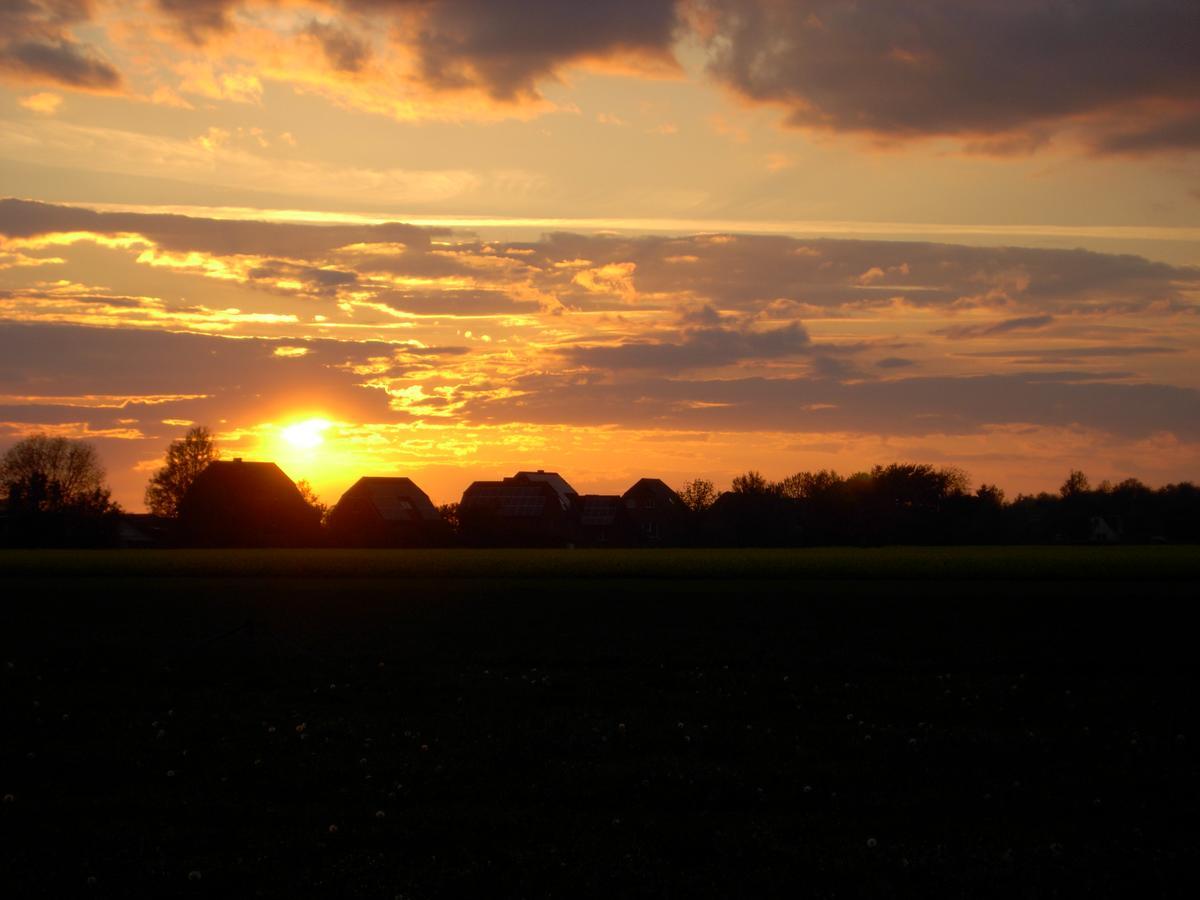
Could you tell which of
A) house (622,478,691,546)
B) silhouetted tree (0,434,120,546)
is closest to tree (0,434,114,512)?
silhouetted tree (0,434,120,546)

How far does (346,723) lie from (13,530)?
11261cm

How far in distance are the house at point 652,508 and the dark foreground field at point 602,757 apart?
11356 cm

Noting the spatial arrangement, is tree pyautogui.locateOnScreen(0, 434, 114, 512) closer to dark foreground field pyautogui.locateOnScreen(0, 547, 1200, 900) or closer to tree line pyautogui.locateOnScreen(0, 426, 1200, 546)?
tree line pyautogui.locateOnScreen(0, 426, 1200, 546)

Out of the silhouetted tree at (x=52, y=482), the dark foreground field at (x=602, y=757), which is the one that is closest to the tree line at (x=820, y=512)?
the silhouetted tree at (x=52, y=482)

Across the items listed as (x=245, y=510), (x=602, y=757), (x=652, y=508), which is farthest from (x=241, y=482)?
(x=602, y=757)

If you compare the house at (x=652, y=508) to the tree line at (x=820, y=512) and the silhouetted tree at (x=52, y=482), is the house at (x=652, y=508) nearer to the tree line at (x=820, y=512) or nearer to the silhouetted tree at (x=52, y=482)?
the tree line at (x=820, y=512)

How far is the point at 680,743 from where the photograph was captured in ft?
52.0

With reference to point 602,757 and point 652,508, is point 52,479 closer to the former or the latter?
point 652,508

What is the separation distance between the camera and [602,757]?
49.7 feet

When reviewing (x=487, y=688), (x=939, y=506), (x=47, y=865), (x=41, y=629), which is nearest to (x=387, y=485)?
(x=939, y=506)

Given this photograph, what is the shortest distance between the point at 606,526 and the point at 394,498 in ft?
107

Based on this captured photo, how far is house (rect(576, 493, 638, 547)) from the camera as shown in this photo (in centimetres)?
15700

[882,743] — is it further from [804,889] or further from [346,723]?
[346,723]

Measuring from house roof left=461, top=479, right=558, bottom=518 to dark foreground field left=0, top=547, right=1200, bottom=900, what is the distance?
384ft
